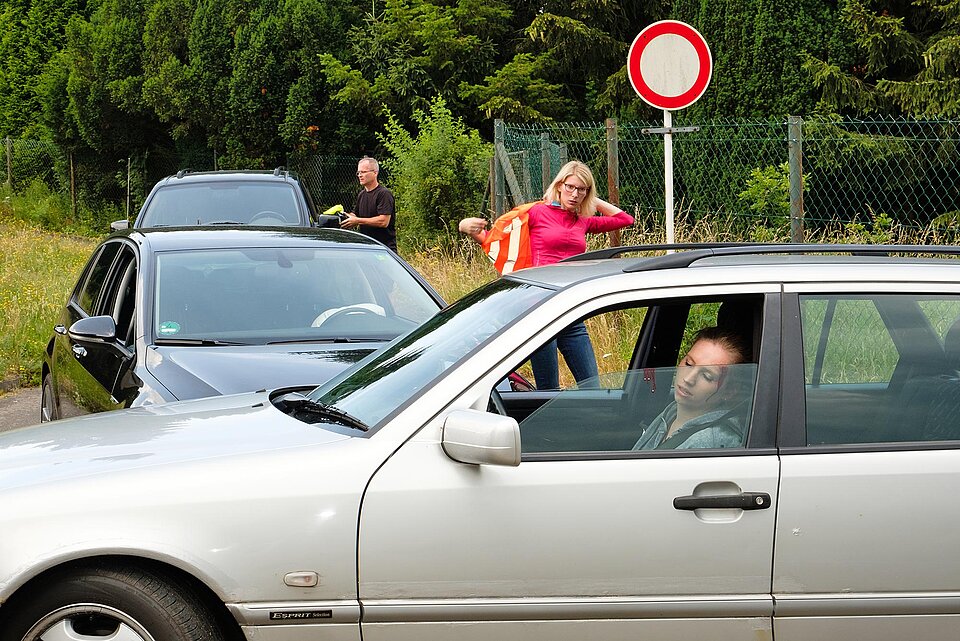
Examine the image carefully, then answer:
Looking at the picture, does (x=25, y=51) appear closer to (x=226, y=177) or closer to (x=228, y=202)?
(x=226, y=177)

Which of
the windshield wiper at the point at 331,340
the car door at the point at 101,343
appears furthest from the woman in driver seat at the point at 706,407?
the car door at the point at 101,343

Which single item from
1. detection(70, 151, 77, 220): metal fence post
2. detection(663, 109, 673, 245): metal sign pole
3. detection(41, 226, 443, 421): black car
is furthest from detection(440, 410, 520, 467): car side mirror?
detection(70, 151, 77, 220): metal fence post

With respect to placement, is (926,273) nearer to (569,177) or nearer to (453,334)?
(453,334)

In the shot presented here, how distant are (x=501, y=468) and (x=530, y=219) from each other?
464 centimetres

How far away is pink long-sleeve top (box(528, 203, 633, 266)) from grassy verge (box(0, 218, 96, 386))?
5725 mm

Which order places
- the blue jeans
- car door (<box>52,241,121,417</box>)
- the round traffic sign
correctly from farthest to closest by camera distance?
the round traffic sign, car door (<box>52,241,121,417</box>), the blue jeans

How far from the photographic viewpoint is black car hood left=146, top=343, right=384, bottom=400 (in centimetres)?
545

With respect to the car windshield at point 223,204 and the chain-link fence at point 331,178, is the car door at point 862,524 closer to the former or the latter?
the car windshield at point 223,204

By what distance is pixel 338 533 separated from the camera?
3.23 metres

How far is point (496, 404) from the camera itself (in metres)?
3.52

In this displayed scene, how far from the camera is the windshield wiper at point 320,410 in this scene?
356 centimetres

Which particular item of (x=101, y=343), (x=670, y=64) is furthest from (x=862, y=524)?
(x=670, y=64)

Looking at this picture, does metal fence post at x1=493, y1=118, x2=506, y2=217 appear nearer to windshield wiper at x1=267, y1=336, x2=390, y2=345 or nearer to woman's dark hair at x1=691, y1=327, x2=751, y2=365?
windshield wiper at x1=267, y1=336, x2=390, y2=345

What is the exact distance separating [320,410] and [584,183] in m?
4.09
